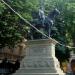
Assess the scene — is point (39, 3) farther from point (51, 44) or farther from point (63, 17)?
point (51, 44)

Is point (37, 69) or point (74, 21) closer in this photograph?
point (37, 69)

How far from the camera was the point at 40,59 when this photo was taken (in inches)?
683

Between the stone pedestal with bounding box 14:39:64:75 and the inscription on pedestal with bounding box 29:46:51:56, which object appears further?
the inscription on pedestal with bounding box 29:46:51:56

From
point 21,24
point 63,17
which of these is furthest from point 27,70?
point 63,17

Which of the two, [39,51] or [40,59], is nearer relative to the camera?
[40,59]

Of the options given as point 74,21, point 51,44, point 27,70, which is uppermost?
point 74,21

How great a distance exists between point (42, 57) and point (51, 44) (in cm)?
86

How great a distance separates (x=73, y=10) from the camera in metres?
26.0

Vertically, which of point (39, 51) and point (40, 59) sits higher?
point (39, 51)

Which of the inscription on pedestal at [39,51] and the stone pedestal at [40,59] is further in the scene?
the inscription on pedestal at [39,51]

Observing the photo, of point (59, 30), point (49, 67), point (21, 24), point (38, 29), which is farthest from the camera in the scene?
point (59, 30)

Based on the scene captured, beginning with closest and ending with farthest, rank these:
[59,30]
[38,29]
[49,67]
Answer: [49,67], [38,29], [59,30]

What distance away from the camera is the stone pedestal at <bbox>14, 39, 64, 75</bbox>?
17.1m

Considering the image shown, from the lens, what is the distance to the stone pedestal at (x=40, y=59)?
56.0ft
